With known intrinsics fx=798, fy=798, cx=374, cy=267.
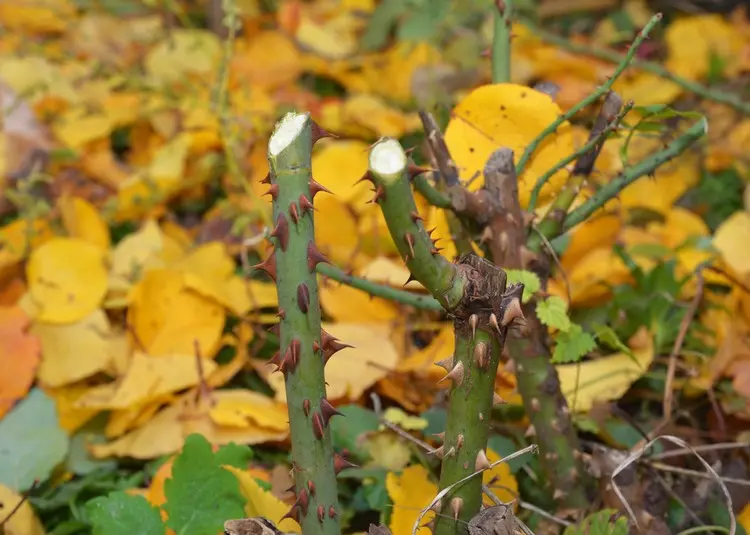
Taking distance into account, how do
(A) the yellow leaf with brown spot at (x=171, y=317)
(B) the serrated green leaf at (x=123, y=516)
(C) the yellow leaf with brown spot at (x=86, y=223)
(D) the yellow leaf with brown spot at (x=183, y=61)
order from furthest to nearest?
(D) the yellow leaf with brown spot at (x=183, y=61), (C) the yellow leaf with brown spot at (x=86, y=223), (A) the yellow leaf with brown spot at (x=171, y=317), (B) the serrated green leaf at (x=123, y=516)

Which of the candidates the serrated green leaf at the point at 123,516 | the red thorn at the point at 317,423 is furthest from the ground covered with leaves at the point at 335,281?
the red thorn at the point at 317,423

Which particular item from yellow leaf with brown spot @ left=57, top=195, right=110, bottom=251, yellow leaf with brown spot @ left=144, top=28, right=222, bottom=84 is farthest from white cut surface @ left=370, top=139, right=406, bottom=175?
yellow leaf with brown spot @ left=144, top=28, right=222, bottom=84

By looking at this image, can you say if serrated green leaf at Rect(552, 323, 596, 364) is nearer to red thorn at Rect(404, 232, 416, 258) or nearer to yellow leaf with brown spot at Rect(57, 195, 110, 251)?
red thorn at Rect(404, 232, 416, 258)

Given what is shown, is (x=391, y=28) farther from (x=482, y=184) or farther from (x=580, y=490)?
(x=580, y=490)

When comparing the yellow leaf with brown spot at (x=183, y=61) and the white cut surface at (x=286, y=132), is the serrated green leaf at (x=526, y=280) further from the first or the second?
the yellow leaf with brown spot at (x=183, y=61)

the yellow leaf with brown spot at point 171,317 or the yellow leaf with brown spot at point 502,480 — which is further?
the yellow leaf with brown spot at point 171,317

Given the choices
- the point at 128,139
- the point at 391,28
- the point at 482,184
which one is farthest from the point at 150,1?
the point at 482,184
